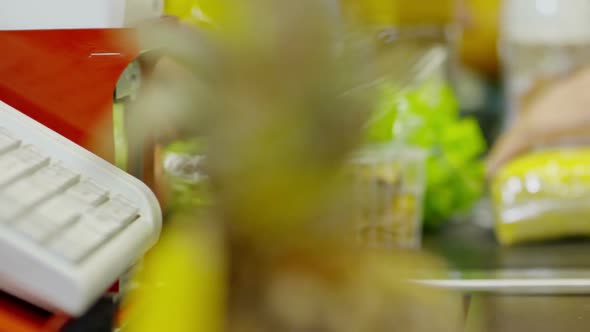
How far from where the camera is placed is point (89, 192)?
0.30 metres

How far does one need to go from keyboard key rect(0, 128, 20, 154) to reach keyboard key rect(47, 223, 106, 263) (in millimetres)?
51

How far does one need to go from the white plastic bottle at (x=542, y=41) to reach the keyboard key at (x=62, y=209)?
2.23 feet

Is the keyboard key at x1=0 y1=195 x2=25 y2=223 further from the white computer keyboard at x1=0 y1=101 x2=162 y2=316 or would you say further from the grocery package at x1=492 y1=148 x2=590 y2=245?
the grocery package at x1=492 y1=148 x2=590 y2=245

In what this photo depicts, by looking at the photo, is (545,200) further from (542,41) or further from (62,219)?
(62,219)

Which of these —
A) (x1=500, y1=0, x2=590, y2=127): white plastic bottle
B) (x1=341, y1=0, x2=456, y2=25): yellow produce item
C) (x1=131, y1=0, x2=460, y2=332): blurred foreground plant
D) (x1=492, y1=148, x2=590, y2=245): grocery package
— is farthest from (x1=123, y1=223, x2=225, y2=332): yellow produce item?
(x1=500, y1=0, x2=590, y2=127): white plastic bottle

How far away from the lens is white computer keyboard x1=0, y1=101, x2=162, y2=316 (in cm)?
25

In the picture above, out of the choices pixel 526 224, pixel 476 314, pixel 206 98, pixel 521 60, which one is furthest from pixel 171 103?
pixel 521 60

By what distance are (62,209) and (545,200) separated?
0.55 meters

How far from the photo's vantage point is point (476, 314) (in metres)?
0.46

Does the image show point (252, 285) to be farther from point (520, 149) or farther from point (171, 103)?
point (520, 149)

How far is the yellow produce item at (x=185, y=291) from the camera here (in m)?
0.25

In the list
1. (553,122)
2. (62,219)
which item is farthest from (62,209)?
(553,122)

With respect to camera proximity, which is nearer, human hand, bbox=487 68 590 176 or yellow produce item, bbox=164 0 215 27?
yellow produce item, bbox=164 0 215 27

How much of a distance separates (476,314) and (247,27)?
0.95ft
